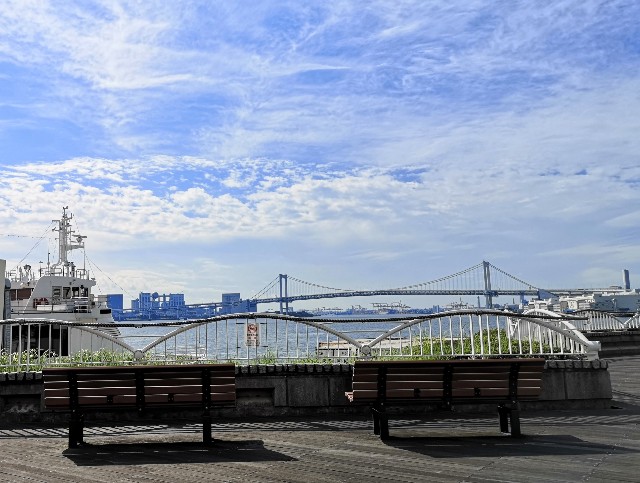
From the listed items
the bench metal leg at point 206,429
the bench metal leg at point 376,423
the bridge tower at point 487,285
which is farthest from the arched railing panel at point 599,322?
the bridge tower at point 487,285

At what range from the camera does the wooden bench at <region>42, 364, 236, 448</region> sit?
234 inches

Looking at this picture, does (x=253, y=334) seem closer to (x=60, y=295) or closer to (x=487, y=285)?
(x=60, y=295)

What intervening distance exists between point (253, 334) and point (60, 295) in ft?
95.3

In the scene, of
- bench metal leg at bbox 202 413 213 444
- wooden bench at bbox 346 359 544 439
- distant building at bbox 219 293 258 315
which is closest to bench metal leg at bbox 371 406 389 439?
wooden bench at bbox 346 359 544 439

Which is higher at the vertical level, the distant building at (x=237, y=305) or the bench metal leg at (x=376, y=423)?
the distant building at (x=237, y=305)

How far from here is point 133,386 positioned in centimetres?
599

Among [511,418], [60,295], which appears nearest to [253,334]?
[511,418]

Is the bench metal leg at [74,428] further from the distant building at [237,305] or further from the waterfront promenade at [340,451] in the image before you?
the distant building at [237,305]

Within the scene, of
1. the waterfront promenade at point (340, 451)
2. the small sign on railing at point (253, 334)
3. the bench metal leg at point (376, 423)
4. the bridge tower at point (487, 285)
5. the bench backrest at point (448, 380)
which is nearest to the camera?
the waterfront promenade at point (340, 451)

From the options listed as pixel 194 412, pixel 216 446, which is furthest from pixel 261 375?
pixel 216 446

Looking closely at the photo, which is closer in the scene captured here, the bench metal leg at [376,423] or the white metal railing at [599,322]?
the bench metal leg at [376,423]

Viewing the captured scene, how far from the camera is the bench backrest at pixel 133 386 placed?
5945 mm

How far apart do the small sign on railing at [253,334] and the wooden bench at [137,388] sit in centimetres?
232

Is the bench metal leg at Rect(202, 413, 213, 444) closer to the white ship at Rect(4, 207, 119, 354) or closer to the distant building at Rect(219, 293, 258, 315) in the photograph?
the white ship at Rect(4, 207, 119, 354)
